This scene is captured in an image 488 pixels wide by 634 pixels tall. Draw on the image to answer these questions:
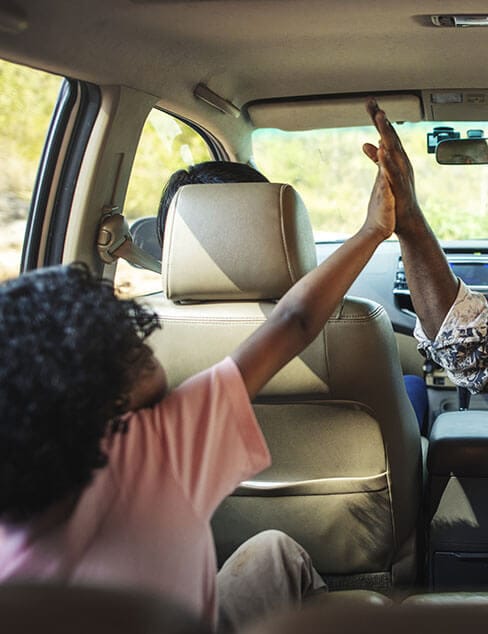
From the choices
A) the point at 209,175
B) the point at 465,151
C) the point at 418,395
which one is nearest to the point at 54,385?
the point at 209,175

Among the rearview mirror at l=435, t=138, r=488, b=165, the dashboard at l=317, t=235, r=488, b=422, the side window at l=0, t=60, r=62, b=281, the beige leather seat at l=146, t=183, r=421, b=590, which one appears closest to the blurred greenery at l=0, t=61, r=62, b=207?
the side window at l=0, t=60, r=62, b=281

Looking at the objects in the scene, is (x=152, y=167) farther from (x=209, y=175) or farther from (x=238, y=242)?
(x=238, y=242)

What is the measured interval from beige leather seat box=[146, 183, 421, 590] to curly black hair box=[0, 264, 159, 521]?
1.10m

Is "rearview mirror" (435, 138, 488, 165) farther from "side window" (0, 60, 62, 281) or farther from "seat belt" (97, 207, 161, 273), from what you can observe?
"side window" (0, 60, 62, 281)

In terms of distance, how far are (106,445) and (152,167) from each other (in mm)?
2572

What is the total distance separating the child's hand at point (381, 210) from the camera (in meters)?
2.30

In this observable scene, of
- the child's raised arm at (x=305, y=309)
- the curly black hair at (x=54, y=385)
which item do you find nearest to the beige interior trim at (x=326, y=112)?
the child's raised arm at (x=305, y=309)

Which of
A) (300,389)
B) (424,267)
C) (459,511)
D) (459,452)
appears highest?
(424,267)

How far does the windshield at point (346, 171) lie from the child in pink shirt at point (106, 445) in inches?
118

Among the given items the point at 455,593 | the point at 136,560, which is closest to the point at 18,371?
the point at 136,560

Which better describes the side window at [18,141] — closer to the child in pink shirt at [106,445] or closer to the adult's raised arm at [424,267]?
the adult's raised arm at [424,267]

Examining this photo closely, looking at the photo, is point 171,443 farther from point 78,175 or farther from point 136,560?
point 78,175

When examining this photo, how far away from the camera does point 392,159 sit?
2465 mm

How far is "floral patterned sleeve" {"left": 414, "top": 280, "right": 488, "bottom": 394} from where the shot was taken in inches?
113
